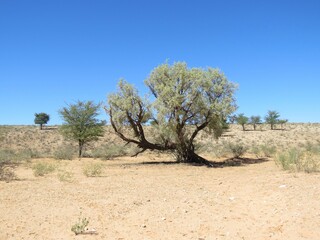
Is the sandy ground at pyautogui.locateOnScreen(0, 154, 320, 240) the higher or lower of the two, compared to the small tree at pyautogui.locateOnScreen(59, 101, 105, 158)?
lower

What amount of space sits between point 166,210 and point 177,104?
13.1 meters

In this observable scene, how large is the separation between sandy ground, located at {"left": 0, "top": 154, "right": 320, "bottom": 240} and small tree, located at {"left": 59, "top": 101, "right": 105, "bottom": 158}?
827 inches

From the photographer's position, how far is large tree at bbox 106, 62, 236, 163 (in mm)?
22922

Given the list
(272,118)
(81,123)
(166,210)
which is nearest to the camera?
(166,210)

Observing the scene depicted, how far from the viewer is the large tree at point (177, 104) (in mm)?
22922

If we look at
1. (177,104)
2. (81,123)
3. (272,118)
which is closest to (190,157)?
(177,104)

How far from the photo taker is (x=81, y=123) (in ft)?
114

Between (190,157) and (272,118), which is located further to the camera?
(272,118)

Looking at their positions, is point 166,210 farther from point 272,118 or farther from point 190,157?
point 272,118

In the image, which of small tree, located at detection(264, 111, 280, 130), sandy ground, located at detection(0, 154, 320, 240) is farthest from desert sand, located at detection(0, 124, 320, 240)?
small tree, located at detection(264, 111, 280, 130)

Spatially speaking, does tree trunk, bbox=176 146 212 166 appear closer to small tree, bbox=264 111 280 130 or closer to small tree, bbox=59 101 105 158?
small tree, bbox=59 101 105 158

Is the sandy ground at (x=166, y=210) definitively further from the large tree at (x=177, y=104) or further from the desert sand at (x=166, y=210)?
the large tree at (x=177, y=104)

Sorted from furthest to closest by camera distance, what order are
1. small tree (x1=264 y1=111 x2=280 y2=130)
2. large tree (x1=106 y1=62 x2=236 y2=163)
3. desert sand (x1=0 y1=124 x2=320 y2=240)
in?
1. small tree (x1=264 y1=111 x2=280 y2=130)
2. large tree (x1=106 y1=62 x2=236 y2=163)
3. desert sand (x1=0 y1=124 x2=320 y2=240)

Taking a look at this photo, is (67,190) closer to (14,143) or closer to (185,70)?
(185,70)
